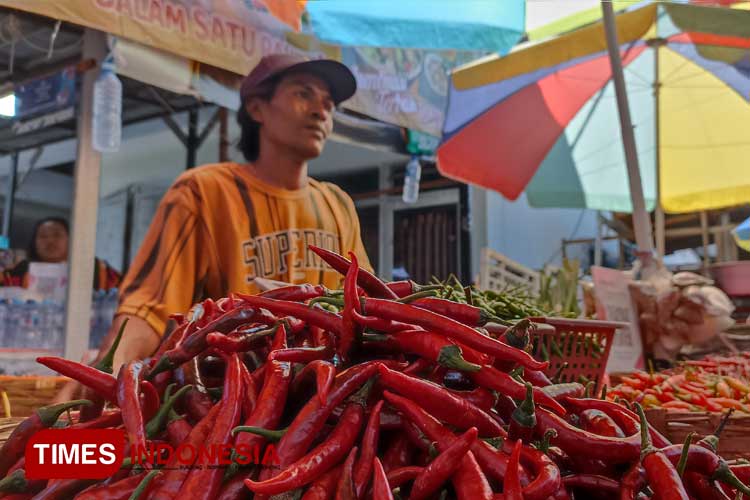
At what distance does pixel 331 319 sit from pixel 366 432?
0.95ft

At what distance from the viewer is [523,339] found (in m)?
1.23

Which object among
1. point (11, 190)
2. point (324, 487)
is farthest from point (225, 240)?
point (11, 190)

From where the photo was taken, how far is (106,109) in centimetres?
393

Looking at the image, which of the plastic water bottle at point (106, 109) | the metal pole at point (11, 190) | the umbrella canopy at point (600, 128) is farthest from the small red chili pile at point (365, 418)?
the metal pole at point (11, 190)

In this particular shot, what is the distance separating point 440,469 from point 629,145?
4.60 m

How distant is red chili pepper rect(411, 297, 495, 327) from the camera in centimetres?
136

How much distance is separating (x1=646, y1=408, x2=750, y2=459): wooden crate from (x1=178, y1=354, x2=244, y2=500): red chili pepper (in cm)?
143

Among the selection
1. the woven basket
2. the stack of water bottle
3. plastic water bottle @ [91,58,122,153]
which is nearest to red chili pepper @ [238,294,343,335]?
the woven basket

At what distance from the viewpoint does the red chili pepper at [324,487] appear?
3.30 ft

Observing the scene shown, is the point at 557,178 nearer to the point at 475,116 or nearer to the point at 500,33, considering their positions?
the point at 475,116

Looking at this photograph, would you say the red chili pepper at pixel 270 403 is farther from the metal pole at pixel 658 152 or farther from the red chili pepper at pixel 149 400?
the metal pole at pixel 658 152

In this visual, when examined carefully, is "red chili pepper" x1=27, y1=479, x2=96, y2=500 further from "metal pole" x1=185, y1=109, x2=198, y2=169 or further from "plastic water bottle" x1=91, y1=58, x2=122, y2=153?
"metal pole" x1=185, y1=109, x2=198, y2=169

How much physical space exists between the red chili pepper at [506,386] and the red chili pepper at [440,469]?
167mm

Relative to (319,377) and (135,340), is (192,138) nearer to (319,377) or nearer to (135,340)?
(135,340)
